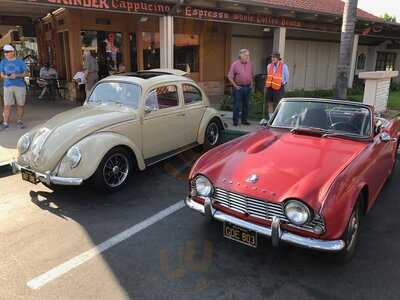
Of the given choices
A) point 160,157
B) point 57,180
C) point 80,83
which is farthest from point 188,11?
point 57,180

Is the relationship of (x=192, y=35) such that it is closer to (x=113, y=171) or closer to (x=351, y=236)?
(x=113, y=171)

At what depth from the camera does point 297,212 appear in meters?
3.17

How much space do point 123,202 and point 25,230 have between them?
1252 mm

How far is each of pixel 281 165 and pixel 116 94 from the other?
3.36 metres

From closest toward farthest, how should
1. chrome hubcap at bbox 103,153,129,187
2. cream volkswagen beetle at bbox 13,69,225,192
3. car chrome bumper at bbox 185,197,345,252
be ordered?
1. car chrome bumper at bbox 185,197,345,252
2. cream volkswagen beetle at bbox 13,69,225,192
3. chrome hubcap at bbox 103,153,129,187

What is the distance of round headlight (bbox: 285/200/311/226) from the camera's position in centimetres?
312

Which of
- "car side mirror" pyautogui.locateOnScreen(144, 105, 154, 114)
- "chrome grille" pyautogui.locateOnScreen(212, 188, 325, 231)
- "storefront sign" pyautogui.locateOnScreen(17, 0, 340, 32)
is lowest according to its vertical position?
"chrome grille" pyautogui.locateOnScreen(212, 188, 325, 231)

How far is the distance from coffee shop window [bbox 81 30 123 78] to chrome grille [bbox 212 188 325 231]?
32.7ft

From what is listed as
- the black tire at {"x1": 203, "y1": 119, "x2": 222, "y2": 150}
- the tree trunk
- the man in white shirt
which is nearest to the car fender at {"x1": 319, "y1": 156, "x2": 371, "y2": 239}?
the black tire at {"x1": 203, "y1": 119, "x2": 222, "y2": 150}

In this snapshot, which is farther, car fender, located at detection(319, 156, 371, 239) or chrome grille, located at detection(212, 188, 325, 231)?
chrome grille, located at detection(212, 188, 325, 231)

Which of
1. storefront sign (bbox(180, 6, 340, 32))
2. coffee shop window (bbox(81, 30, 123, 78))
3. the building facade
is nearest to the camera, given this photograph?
the building facade

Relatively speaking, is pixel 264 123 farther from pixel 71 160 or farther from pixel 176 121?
pixel 71 160

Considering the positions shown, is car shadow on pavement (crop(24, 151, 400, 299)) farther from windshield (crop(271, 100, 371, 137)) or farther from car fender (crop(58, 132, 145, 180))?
windshield (crop(271, 100, 371, 137))

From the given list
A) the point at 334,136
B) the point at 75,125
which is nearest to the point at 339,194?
the point at 334,136
